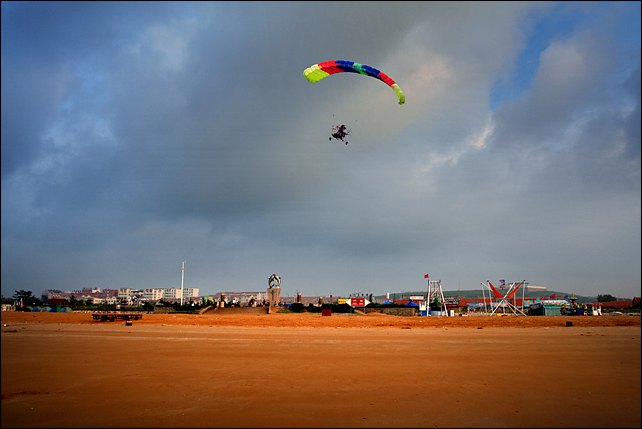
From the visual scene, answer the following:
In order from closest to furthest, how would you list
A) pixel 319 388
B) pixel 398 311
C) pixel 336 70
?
pixel 319 388 < pixel 336 70 < pixel 398 311

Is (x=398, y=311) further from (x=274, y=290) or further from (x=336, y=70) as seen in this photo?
(x=336, y=70)

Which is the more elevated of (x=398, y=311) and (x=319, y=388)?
(x=319, y=388)

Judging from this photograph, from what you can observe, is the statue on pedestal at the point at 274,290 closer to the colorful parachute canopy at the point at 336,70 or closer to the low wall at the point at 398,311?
the low wall at the point at 398,311

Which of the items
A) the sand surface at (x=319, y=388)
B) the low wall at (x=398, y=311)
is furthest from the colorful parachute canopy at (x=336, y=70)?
the low wall at (x=398, y=311)

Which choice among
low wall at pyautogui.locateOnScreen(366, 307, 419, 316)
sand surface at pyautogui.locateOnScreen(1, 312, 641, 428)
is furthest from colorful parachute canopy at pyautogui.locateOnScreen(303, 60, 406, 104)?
low wall at pyautogui.locateOnScreen(366, 307, 419, 316)

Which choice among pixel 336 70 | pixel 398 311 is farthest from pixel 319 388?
pixel 398 311

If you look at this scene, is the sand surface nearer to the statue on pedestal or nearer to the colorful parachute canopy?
the colorful parachute canopy

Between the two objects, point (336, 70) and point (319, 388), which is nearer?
point (319, 388)

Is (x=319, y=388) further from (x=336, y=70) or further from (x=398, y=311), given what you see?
(x=398, y=311)

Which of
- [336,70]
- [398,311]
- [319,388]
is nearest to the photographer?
[319,388]

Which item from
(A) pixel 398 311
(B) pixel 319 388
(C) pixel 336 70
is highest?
(C) pixel 336 70

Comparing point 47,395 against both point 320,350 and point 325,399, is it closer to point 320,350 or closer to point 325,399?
point 325,399
